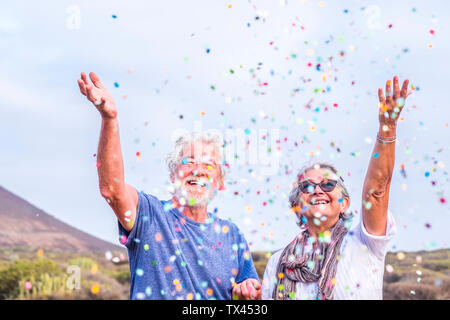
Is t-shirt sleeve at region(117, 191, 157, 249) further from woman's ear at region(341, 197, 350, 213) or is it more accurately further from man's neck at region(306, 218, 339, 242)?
woman's ear at region(341, 197, 350, 213)

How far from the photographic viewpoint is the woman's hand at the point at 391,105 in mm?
2881

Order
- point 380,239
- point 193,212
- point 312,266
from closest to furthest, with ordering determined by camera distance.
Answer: point 380,239 → point 312,266 → point 193,212

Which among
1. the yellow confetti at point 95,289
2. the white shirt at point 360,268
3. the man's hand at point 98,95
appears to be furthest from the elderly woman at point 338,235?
the yellow confetti at point 95,289

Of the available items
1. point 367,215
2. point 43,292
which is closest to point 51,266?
point 43,292

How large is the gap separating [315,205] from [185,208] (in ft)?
2.64

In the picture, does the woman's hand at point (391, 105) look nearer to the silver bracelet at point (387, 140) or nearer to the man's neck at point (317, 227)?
the silver bracelet at point (387, 140)

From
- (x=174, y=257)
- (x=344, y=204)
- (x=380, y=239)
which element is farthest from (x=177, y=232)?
(x=380, y=239)

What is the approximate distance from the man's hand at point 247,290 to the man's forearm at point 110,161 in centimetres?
86

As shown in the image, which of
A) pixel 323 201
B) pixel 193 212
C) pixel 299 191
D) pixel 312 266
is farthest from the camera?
pixel 193 212

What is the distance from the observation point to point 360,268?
3109mm

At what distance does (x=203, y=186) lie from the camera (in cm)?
360

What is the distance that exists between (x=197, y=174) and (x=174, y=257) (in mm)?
591

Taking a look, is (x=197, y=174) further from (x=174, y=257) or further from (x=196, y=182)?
(x=174, y=257)
